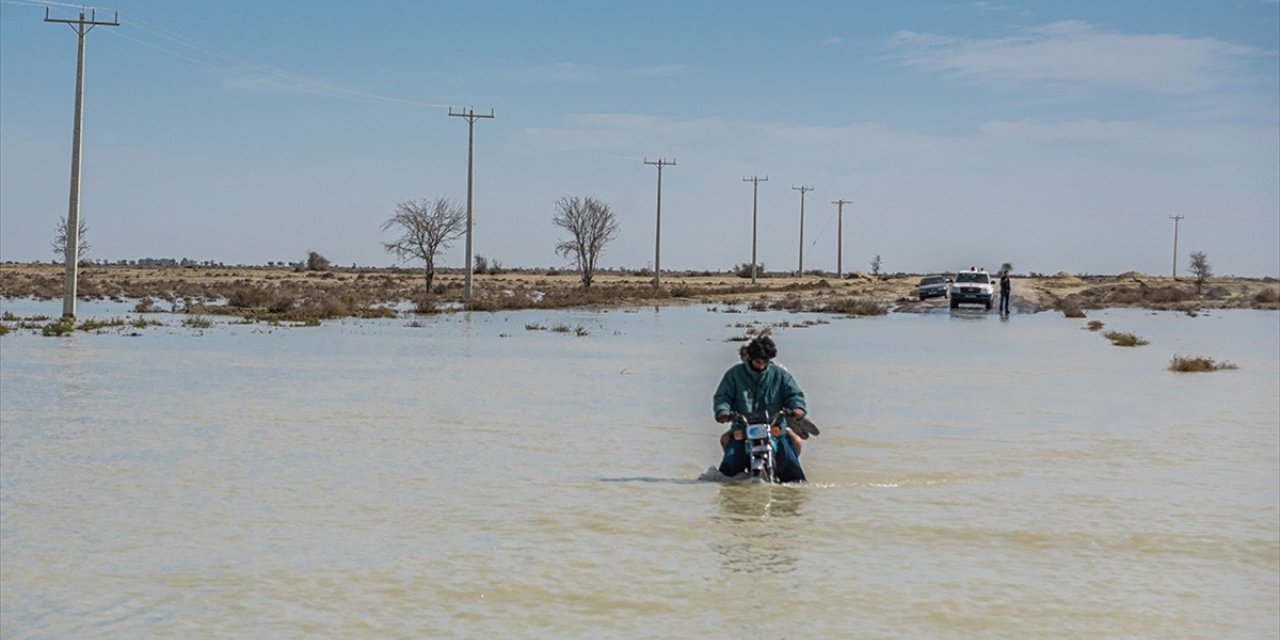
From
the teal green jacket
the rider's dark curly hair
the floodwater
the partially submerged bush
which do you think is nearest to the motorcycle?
the teal green jacket

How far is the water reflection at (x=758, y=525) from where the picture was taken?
10.2 metres

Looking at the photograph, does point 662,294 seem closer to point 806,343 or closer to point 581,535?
point 806,343

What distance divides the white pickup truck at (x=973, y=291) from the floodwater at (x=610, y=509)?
35428mm

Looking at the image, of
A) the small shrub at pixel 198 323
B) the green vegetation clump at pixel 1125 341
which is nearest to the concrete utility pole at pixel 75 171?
the small shrub at pixel 198 323

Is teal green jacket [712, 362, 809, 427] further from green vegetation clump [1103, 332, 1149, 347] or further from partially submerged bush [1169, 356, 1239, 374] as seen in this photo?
green vegetation clump [1103, 332, 1149, 347]

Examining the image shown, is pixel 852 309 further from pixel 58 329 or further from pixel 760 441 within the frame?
pixel 760 441

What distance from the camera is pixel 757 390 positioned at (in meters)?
12.2

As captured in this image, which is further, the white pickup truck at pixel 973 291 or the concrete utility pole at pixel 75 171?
the white pickup truck at pixel 973 291

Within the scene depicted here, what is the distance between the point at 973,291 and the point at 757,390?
51480 mm

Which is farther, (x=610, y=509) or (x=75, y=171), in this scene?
(x=75, y=171)

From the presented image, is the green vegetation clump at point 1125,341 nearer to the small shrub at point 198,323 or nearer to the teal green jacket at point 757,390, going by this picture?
the small shrub at point 198,323

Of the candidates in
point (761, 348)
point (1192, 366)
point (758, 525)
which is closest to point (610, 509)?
point (758, 525)

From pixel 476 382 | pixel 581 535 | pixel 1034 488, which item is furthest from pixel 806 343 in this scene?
pixel 581 535

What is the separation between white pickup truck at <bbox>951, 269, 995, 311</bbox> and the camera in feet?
203
